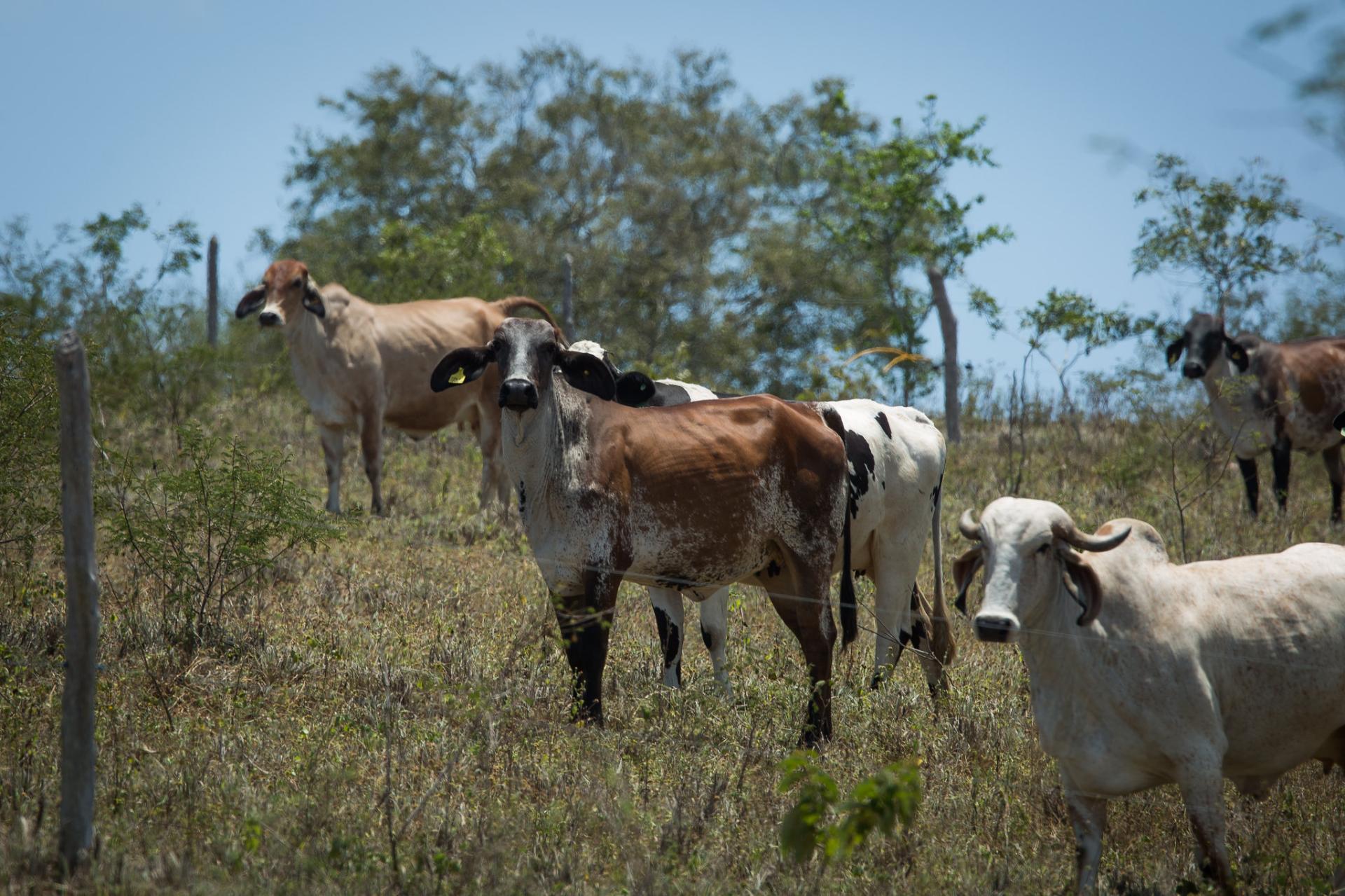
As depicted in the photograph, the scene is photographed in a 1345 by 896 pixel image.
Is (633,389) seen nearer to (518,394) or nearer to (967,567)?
(518,394)

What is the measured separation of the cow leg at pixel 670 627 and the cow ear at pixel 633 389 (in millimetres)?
1088

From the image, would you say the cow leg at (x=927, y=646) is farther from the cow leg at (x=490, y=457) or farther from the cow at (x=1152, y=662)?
the cow leg at (x=490, y=457)

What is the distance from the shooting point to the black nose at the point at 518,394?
6.04 metres

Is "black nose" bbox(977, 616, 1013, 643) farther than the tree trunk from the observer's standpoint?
No

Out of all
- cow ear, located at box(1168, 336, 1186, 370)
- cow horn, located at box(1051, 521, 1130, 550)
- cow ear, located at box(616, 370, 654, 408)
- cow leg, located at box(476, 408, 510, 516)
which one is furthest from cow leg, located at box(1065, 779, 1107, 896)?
cow ear, located at box(1168, 336, 1186, 370)

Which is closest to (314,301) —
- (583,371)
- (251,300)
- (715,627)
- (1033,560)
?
(251,300)

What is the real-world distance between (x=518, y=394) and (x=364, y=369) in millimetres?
7266

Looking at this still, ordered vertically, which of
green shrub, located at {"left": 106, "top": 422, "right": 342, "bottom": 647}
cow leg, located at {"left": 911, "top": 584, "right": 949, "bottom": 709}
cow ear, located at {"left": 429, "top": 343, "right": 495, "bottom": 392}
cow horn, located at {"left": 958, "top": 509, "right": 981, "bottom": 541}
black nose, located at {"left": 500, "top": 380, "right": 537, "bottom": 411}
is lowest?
cow leg, located at {"left": 911, "top": 584, "right": 949, "bottom": 709}

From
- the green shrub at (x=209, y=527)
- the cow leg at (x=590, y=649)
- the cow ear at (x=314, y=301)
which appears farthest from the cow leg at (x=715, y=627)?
the cow ear at (x=314, y=301)

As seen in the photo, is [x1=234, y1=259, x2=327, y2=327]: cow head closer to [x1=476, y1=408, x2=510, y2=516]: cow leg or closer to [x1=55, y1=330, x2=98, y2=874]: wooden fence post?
[x1=476, y1=408, x2=510, y2=516]: cow leg

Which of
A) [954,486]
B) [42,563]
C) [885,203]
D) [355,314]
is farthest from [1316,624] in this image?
[885,203]

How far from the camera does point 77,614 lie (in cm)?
424

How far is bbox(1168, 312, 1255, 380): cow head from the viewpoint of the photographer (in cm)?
1309

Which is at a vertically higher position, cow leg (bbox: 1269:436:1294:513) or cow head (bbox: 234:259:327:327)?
cow head (bbox: 234:259:327:327)
